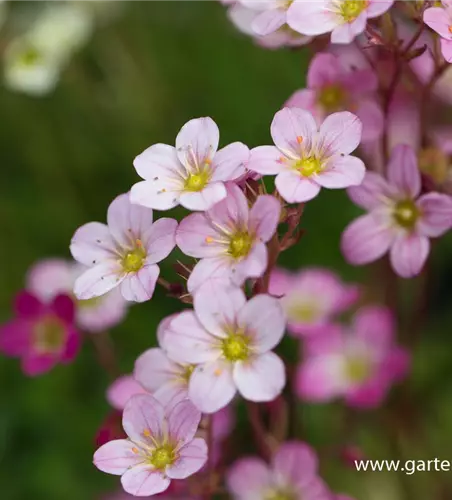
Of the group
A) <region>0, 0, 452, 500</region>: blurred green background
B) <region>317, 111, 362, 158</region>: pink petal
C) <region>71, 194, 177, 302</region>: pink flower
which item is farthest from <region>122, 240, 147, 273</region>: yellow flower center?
<region>0, 0, 452, 500</region>: blurred green background

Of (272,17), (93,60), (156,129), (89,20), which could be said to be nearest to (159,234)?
(272,17)

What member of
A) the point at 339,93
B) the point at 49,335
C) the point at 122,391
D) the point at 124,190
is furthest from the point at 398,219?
the point at 124,190

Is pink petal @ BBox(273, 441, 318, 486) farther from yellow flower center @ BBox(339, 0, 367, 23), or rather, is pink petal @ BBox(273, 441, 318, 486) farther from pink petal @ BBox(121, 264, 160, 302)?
yellow flower center @ BBox(339, 0, 367, 23)

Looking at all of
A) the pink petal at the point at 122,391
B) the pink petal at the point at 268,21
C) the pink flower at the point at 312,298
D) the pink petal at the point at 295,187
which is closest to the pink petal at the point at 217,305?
the pink petal at the point at 295,187

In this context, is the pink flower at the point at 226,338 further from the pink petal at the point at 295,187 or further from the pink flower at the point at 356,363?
the pink flower at the point at 356,363

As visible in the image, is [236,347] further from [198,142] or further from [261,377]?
[198,142]

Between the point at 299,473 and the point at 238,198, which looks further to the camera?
the point at 299,473

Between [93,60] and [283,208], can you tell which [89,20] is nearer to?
[93,60]

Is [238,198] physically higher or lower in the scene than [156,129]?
higher
